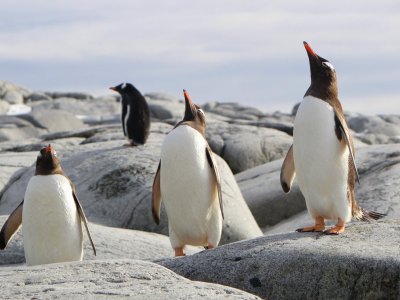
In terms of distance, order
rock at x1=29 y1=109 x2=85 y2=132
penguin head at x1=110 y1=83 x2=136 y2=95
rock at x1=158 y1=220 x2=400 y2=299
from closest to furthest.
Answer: rock at x1=158 y1=220 x2=400 y2=299 → penguin head at x1=110 y1=83 x2=136 y2=95 → rock at x1=29 y1=109 x2=85 y2=132

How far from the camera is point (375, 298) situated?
614 centimetres

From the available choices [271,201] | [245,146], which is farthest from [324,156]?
[245,146]

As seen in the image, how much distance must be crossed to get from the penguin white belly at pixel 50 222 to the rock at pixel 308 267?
1432mm

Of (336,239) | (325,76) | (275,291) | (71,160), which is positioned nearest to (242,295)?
(275,291)

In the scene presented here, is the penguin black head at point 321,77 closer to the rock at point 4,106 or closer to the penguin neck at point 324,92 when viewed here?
the penguin neck at point 324,92

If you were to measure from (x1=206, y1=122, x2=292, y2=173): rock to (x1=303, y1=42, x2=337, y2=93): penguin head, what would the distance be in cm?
845

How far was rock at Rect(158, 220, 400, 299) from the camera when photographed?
6125 millimetres

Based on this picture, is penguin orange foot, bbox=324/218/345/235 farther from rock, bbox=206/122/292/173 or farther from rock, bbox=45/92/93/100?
rock, bbox=45/92/93/100

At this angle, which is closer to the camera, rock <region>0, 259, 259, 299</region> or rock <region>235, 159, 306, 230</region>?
rock <region>0, 259, 259, 299</region>

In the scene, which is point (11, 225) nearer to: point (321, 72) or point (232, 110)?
point (321, 72)

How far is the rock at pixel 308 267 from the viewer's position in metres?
6.12

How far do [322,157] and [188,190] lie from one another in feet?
5.48

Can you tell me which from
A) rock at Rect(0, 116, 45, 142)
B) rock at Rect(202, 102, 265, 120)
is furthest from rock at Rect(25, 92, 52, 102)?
rock at Rect(0, 116, 45, 142)

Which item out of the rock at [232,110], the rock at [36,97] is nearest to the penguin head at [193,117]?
the rock at [232,110]
